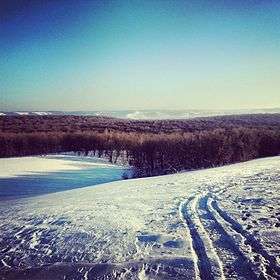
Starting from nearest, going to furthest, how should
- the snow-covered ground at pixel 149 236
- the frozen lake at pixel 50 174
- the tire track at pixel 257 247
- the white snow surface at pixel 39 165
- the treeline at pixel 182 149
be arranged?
the tire track at pixel 257 247 → the snow-covered ground at pixel 149 236 → the frozen lake at pixel 50 174 → the white snow surface at pixel 39 165 → the treeline at pixel 182 149

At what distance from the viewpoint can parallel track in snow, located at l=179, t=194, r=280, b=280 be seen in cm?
721

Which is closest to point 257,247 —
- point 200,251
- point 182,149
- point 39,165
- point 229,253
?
point 229,253

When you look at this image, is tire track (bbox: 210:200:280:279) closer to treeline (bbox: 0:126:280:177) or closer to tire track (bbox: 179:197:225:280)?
tire track (bbox: 179:197:225:280)

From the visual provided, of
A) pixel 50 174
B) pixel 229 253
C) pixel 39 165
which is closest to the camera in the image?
pixel 229 253

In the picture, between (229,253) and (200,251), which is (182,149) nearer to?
(200,251)

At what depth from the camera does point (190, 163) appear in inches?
1475

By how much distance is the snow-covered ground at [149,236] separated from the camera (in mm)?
7801

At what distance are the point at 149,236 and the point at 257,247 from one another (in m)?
2.97

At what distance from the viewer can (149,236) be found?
1013 cm

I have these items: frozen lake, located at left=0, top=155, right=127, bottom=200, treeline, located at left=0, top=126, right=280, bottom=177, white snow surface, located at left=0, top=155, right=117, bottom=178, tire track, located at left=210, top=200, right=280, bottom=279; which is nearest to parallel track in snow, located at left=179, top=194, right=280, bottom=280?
tire track, located at left=210, top=200, right=280, bottom=279

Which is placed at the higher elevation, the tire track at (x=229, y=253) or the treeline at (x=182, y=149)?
the tire track at (x=229, y=253)

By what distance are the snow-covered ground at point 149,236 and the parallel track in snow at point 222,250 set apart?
2 cm

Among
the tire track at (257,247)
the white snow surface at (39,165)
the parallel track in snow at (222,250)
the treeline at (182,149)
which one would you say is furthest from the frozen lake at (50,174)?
the tire track at (257,247)

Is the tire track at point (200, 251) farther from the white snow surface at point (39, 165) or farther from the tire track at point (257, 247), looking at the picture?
the white snow surface at point (39, 165)
